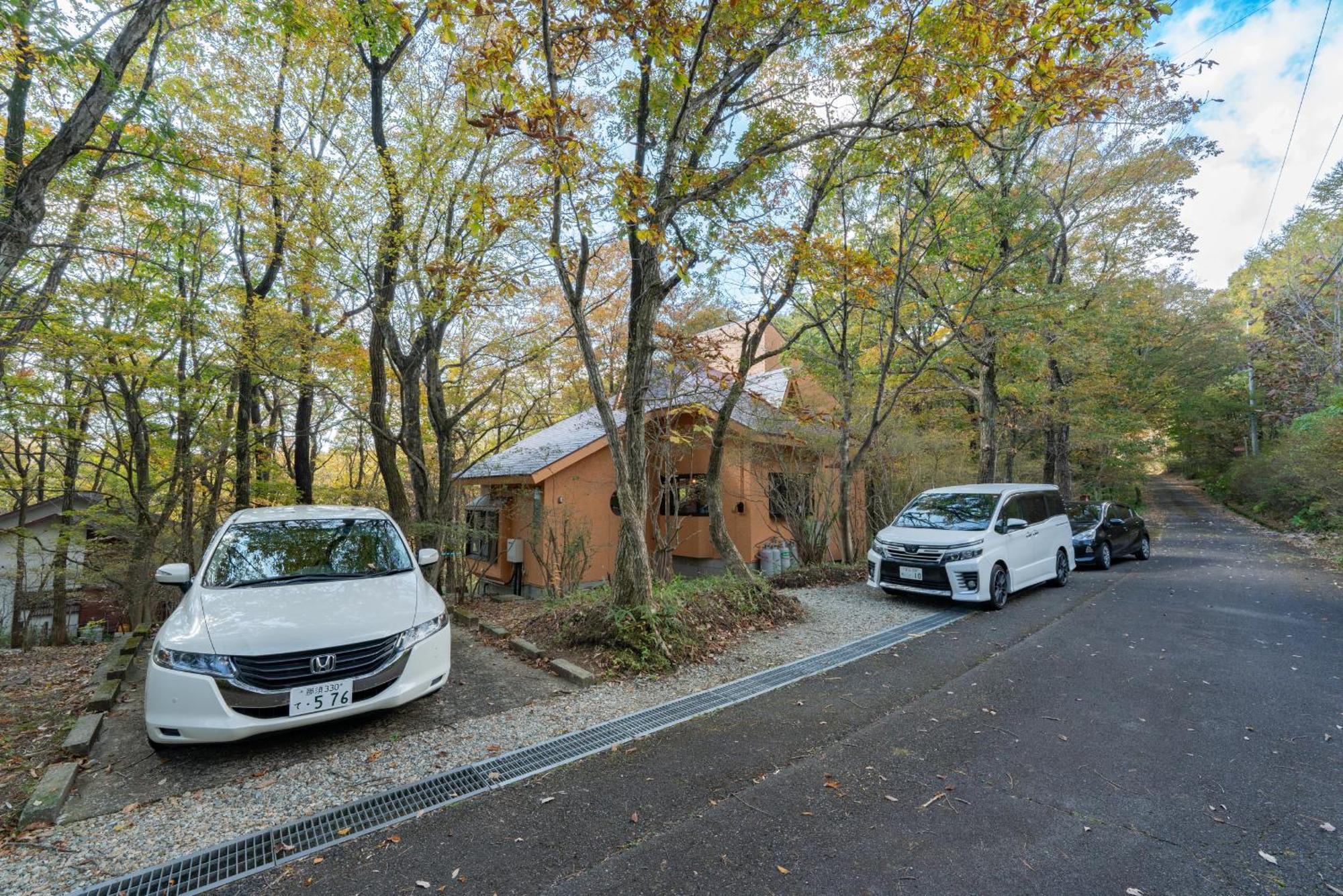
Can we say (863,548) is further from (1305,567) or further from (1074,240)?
(1074,240)

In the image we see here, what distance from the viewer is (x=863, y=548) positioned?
1189 cm

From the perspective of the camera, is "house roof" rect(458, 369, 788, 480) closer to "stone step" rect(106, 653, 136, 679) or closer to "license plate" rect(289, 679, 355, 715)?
"license plate" rect(289, 679, 355, 715)

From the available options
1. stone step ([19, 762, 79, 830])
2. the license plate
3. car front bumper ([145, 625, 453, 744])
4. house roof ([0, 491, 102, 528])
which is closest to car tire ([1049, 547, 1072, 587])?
the license plate

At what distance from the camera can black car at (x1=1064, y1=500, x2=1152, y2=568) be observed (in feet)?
34.6

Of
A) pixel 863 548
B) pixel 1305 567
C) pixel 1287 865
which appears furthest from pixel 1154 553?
pixel 1287 865

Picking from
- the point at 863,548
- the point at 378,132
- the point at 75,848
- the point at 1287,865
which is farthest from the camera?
the point at 863,548

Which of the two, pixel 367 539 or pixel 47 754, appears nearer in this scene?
pixel 47 754

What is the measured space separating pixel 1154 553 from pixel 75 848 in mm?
18065

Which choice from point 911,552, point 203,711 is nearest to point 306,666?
point 203,711

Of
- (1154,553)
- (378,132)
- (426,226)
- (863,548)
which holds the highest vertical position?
(378,132)

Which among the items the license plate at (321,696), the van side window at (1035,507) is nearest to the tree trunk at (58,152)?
the license plate at (321,696)

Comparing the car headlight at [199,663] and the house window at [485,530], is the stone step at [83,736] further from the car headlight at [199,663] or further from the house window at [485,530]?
the house window at [485,530]

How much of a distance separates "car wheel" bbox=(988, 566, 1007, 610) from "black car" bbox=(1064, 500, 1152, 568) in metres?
3.91

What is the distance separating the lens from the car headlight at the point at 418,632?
347 centimetres
